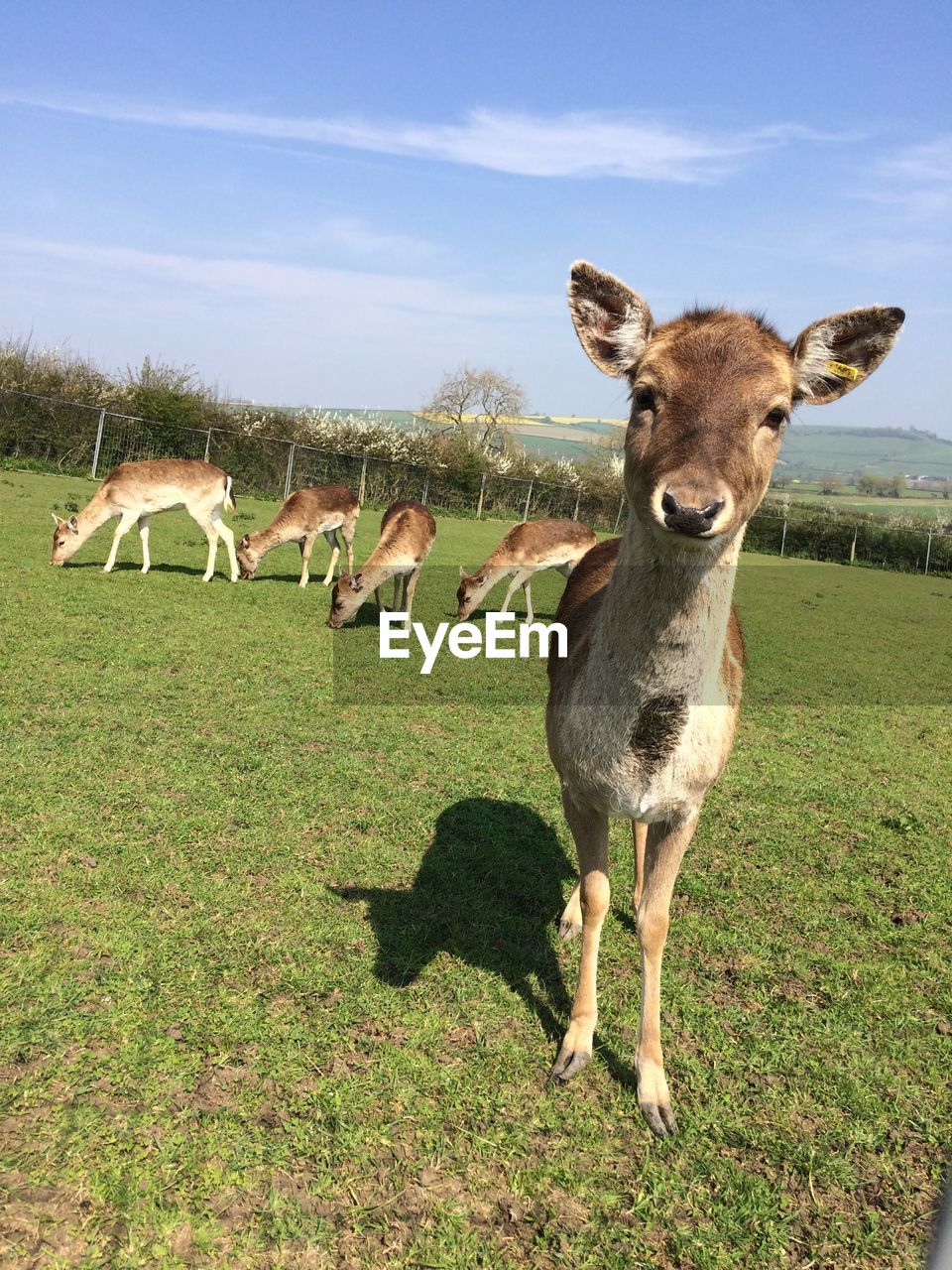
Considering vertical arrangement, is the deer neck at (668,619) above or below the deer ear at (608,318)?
below

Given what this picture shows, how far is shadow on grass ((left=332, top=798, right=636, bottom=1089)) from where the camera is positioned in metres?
3.94

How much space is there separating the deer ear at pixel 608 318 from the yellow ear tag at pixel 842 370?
25.9 inches

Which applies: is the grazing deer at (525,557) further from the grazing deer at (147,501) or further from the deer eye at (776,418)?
the deer eye at (776,418)

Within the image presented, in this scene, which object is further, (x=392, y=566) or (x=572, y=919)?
(x=392, y=566)

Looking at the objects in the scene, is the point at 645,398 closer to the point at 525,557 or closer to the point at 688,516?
the point at 688,516

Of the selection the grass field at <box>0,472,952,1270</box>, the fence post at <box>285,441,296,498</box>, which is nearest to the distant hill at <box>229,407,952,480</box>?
the fence post at <box>285,441,296,498</box>

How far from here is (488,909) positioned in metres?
4.61

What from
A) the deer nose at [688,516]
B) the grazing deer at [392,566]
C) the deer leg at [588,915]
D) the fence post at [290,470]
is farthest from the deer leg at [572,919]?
the fence post at [290,470]

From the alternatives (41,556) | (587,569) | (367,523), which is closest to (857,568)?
(367,523)

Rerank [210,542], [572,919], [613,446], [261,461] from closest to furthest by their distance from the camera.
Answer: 1. [572,919]
2. [210,542]
3. [261,461]
4. [613,446]

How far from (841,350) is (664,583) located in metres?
1.06

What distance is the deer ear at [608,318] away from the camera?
3123mm

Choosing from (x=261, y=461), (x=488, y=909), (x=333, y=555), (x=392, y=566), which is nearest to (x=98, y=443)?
(x=261, y=461)

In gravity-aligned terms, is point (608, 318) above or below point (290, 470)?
below
